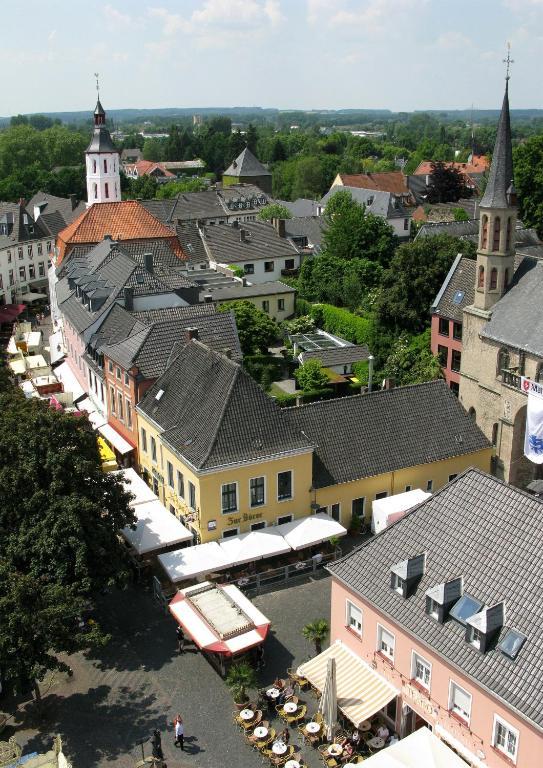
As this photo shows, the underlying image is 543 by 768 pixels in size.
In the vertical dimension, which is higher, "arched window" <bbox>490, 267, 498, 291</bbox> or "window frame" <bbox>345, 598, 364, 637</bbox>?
"arched window" <bbox>490, 267, 498, 291</bbox>

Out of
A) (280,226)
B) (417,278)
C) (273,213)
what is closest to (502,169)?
(417,278)

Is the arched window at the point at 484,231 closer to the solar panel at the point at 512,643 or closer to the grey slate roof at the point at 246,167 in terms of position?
the solar panel at the point at 512,643

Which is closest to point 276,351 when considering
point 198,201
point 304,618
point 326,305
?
point 326,305

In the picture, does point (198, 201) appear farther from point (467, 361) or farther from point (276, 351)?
point (467, 361)

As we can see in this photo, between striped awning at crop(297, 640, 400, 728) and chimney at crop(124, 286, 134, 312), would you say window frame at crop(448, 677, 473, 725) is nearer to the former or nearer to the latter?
striped awning at crop(297, 640, 400, 728)

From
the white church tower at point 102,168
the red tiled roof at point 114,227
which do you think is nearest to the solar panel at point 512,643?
the red tiled roof at point 114,227

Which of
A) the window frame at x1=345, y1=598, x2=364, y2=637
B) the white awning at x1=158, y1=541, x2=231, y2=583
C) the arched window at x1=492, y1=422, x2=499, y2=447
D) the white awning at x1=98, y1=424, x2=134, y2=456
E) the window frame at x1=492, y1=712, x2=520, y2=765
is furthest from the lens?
the arched window at x1=492, y1=422, x2=499, y2=447

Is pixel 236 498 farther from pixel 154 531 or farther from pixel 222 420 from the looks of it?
pixel 154 531

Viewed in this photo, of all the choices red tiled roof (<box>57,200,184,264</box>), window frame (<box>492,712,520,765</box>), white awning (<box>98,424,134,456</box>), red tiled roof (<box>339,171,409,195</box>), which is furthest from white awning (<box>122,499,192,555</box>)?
red tiled roof (<box>339,171,409,195</box>)
